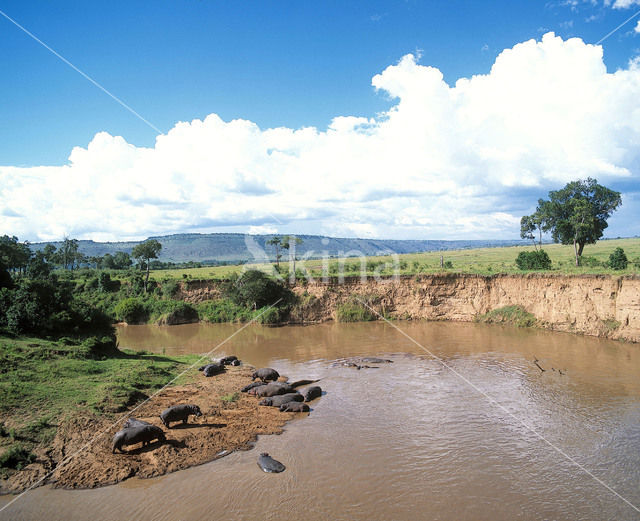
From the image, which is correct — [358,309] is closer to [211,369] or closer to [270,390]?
[211,369]

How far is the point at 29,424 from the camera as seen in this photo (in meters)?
11.0

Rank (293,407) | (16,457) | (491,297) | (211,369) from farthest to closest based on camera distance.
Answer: (491,297)
(211,369)
(293,407)
(16,457)

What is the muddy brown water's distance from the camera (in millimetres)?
8922

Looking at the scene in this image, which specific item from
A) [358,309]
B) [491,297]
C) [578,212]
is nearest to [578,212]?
A: [578,212]

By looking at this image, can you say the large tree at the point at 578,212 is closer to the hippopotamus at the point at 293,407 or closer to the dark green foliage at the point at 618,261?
the dark green foliage at the point at 618,261

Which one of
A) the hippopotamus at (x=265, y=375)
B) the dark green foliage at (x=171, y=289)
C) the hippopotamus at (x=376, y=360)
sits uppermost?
the dark green foliage at (x=171, y=289)

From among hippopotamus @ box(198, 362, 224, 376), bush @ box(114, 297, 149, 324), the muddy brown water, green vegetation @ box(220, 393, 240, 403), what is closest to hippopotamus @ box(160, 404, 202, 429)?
green vegetation @ box(220, 393, 240, 403)

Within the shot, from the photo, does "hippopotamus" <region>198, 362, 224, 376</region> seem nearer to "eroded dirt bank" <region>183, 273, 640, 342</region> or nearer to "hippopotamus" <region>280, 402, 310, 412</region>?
"hippopotamus" <region>280, 402, 310, 412</region>

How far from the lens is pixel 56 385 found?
13562mm

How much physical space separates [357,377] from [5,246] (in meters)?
45.6

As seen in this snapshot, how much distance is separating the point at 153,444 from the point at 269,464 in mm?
3224

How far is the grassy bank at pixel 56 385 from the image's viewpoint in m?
10.7

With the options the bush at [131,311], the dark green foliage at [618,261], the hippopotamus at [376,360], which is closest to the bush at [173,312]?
the bush at [131,311]

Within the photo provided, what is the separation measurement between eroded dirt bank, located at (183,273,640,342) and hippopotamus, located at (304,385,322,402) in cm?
1940
